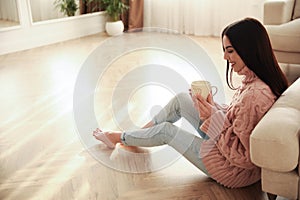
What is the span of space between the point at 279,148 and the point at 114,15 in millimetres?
3892

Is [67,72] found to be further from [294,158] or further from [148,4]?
[294,158]

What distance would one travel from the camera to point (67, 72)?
370 centimetres

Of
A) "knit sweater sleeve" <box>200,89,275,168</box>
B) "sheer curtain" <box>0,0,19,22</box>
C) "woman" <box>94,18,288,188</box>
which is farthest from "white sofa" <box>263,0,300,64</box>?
"sheer curtain" <box>0,0,19,22</box>

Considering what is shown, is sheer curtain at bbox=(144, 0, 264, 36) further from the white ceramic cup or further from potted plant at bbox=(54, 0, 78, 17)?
the white ceramic cup

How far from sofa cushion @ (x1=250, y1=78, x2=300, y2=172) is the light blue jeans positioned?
343 mm

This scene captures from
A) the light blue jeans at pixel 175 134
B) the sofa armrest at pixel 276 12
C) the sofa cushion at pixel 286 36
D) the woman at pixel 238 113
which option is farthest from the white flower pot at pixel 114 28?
the woman at pixel 238 113

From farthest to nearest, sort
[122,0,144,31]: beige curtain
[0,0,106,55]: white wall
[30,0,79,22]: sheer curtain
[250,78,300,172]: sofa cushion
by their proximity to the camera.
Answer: [122,0,144,31]: beige curtain < [30,0,79,22]: sheer curtain < [0,0,106,55]: white wall < [250,78,300,172]: sofa cushion

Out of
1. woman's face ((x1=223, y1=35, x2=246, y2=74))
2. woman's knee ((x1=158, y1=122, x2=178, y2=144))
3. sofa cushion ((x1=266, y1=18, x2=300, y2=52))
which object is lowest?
woman's knee ((x1=158, y1=122, x2=178, y2=144))

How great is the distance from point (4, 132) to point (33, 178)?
638mm

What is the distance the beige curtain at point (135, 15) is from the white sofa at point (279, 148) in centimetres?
384

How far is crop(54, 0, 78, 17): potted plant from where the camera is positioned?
485 centimetres

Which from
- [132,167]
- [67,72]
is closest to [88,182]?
[132,167]

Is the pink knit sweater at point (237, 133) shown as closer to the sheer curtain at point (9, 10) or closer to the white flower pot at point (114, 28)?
the sheer curtain at point (9, 10)

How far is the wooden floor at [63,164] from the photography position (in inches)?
72.6
